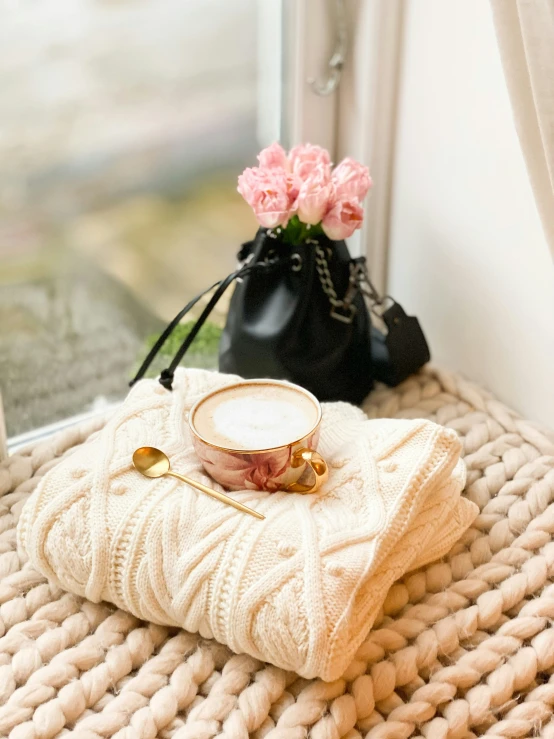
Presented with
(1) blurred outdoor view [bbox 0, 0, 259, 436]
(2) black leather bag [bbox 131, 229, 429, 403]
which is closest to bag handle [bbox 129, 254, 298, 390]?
(2) black leather bag [bbox 131, 229, 429, 403]

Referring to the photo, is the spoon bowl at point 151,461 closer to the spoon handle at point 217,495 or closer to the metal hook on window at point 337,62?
the spoon handle at point 217,495

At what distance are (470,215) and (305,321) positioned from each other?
0.85 ft

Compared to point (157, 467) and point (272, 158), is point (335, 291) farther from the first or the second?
point (157, 467)

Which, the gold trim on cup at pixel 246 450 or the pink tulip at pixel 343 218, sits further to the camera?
the pink tulip at pixel 343 218

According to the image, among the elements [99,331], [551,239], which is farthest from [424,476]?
[99,331]

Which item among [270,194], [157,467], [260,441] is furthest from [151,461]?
[270,194]

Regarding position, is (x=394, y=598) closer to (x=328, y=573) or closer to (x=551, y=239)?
(x=328, y=573)

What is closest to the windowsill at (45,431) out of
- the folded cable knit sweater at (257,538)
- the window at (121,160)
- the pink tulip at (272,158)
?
the window at (121,160)

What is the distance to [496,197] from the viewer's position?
0.95 meters

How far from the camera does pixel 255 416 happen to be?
0.78 meters

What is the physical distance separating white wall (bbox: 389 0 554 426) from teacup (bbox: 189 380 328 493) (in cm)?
33

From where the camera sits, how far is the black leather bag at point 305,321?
952mm

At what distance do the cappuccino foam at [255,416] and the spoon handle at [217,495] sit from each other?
0.04 m

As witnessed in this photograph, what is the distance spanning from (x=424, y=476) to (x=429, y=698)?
0.20 m
